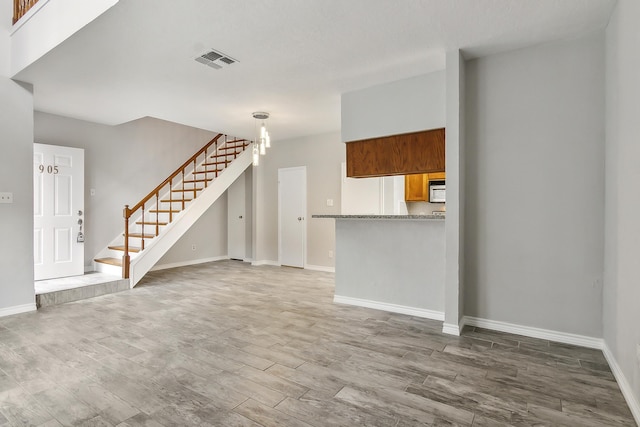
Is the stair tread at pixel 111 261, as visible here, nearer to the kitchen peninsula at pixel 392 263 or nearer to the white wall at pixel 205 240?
the white wall at pixel 205 240

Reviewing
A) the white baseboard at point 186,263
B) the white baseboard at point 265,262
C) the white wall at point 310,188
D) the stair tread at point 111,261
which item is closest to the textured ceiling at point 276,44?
the white wall at point 310,188

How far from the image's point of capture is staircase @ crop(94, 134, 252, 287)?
535 centimetres

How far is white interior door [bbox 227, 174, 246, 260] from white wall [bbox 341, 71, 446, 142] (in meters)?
4.15

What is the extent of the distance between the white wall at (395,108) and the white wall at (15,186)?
3743 millimetres

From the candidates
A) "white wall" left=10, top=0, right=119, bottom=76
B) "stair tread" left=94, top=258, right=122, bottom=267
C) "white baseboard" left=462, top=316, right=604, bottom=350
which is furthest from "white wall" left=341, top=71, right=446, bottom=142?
"stair tread" left=94, top=258, right=122, bottom=267

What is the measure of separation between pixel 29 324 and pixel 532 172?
17.1 ft

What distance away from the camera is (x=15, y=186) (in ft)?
12.7

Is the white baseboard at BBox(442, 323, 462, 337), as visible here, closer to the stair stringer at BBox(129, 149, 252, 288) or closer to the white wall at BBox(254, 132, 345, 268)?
the white wall at BBox(254, 132, 345, 268)

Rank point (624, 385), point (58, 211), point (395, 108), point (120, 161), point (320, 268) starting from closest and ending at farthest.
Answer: point (624, 385) < point (395, 108) < point (58, 211) < point (120, 161) < point (320, 268)

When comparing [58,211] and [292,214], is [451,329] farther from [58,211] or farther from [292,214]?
[58,211]

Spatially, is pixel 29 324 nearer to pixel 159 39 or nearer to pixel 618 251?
pixel 159 39

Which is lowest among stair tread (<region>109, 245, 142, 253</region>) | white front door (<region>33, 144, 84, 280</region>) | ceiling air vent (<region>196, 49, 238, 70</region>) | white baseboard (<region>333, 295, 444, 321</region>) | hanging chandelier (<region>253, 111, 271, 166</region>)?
white baseboard (<region>333, 295, 444, 321</region>)

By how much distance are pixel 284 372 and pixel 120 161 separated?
17.5 ft

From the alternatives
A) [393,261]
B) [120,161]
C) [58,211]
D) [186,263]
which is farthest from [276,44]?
[186,263]
